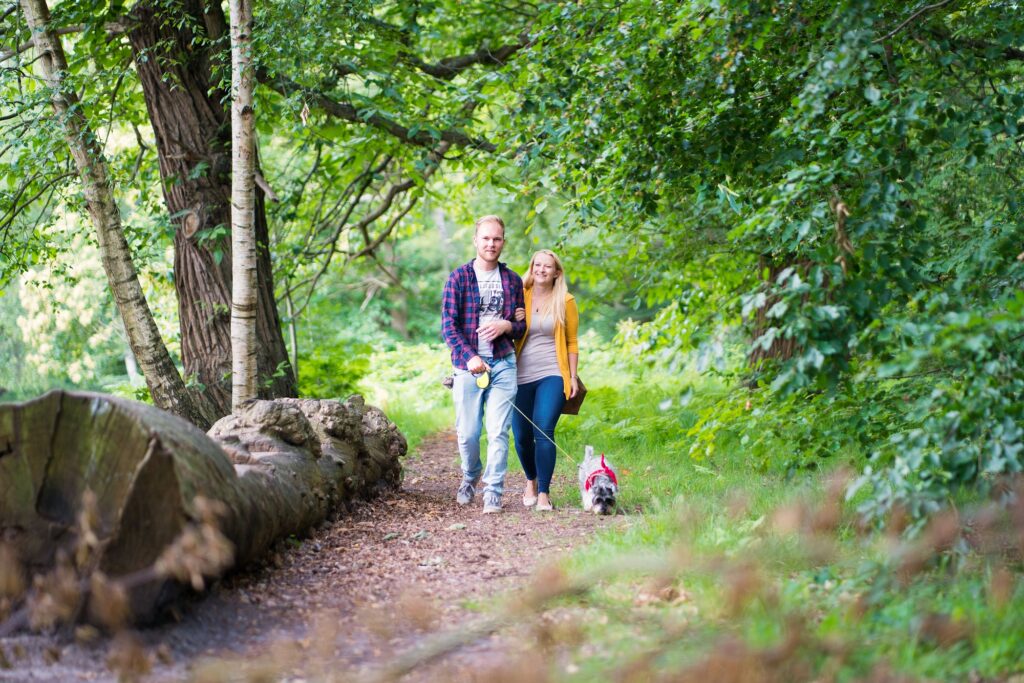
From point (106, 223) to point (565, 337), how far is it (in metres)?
3.97

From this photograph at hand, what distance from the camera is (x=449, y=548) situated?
17.2ft

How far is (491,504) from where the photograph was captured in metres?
6.34

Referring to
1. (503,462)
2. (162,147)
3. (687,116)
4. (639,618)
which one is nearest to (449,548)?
(503,462)

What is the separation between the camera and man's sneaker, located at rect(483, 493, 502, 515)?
6.32 m

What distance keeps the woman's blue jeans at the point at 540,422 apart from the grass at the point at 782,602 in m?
0.99

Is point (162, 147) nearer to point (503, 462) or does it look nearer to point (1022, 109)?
point (503, 462)

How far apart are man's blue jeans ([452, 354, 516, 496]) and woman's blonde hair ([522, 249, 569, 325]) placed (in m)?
0.45

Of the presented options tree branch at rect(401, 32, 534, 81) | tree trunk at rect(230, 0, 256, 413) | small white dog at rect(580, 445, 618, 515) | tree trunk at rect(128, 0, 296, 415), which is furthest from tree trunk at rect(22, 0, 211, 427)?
tree branch at rect(401, 32, 534, 81)

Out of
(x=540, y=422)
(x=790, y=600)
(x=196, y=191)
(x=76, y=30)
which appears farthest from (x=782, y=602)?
(x=76, y=30)

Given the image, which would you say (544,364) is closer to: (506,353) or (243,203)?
(506,353)

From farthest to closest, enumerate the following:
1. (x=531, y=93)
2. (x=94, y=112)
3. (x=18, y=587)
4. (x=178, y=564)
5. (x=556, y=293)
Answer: (x=94, y=112), (x=556, y=293), (x=531, y=93), (x=18, y=587), (x=178, y=564)

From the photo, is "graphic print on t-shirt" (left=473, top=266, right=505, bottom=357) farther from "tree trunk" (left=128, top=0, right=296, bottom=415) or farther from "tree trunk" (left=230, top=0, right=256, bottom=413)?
"tree trunk" (left=128, top=0, right=296, bottom=415)

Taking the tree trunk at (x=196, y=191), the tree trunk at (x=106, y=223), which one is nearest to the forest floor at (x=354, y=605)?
the tree trunk at (x=106, y=223)

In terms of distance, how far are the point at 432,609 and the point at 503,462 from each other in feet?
8.37
